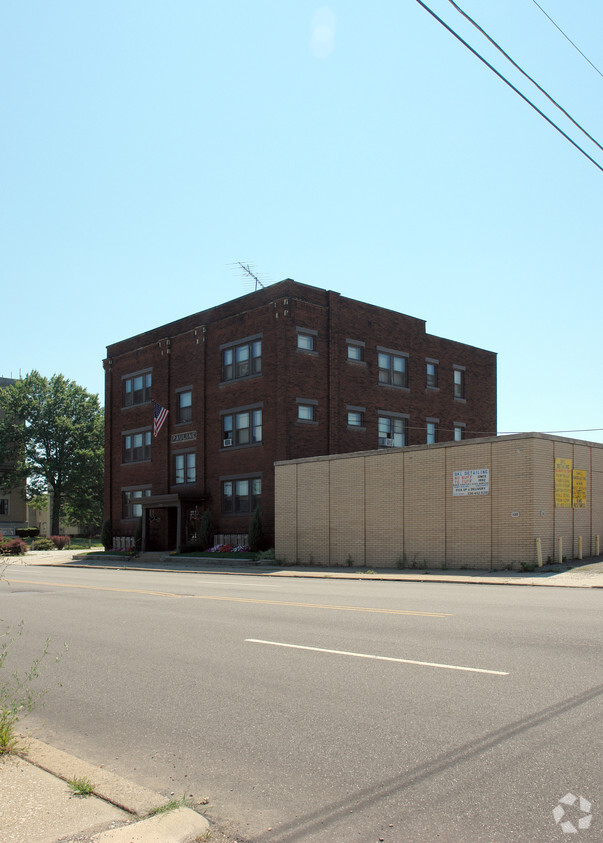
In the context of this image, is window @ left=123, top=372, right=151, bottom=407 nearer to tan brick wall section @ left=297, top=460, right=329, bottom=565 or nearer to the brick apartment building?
the brick apartment building

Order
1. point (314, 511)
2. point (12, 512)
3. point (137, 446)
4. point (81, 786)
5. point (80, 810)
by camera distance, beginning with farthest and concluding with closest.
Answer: point (12, 512) < point (137, 446) < point (314, 511) < point (81, 786) < point (80, 810)

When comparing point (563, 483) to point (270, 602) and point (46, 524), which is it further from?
point (46, 524)

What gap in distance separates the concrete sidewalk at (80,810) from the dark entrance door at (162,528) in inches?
1393

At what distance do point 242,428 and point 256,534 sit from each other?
5710 mm

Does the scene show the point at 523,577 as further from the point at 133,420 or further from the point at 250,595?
the point at 133,420

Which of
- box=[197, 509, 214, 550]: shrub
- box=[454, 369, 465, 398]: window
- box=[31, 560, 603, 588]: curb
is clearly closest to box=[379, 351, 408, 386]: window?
box=[454, 369, 465, 398]: window

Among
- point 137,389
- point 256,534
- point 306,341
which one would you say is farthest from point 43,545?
point 306,341

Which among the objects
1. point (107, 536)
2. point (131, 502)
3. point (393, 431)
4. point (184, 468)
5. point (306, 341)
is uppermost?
point (306, 341)

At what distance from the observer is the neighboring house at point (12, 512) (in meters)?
76.2

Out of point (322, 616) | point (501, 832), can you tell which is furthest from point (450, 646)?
point (501, 832)

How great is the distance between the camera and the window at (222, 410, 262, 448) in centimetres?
3578

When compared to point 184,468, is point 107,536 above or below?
below

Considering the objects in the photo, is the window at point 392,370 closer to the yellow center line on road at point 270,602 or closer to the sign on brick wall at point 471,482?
the sign on brick wall at point 471,482

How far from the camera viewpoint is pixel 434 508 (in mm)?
25531
